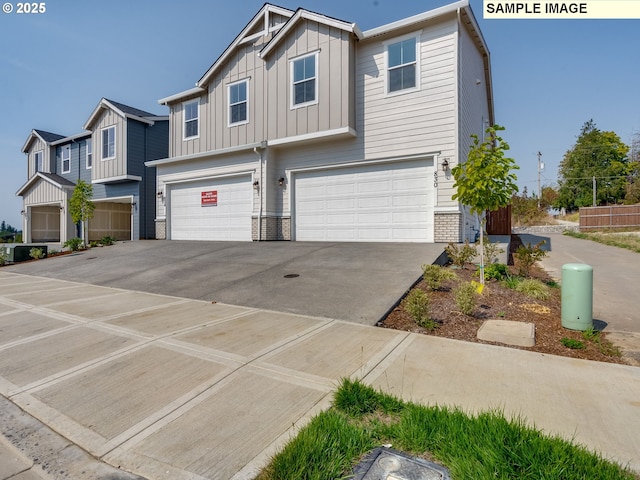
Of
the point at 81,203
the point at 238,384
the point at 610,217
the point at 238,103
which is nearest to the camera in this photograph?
the point at 238,384

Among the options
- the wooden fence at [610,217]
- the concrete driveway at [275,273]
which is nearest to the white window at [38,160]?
the concrete driveway at [275,273]

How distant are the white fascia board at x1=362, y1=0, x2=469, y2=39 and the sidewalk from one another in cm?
987

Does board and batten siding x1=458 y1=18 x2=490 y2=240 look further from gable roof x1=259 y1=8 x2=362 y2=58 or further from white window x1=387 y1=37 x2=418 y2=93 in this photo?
gable roof x1=259 y1=8 x2=362 y2=58

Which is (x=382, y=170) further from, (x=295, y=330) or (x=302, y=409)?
(x=302, y=409)

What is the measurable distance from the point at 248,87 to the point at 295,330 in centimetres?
1195

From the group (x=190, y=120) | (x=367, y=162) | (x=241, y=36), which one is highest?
(x=241, y=36)

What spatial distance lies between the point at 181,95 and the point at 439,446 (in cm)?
1685

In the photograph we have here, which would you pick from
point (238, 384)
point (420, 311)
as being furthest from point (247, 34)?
point (238, 384)

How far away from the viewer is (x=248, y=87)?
13570 mm

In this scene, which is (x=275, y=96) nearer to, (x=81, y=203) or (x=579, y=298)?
(x=81, y=203)

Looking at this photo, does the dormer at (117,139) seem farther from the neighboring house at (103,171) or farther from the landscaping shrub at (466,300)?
the landscaping shrub at (466,300)

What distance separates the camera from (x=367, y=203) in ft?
36.7

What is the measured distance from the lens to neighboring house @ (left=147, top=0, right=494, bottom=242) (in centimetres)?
1023

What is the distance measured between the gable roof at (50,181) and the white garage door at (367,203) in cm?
1646
